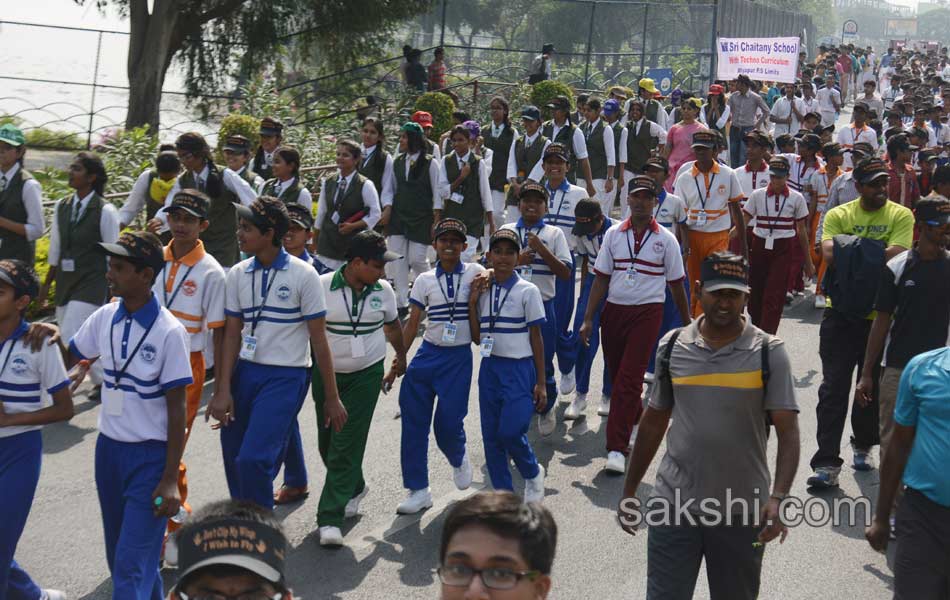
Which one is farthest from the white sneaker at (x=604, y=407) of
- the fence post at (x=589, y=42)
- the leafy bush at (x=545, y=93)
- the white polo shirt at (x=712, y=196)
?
the fence post at (x=589, y=42)

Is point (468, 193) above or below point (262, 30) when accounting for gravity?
below

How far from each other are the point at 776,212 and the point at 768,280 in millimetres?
683

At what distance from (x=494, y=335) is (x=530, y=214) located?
5.66 ft

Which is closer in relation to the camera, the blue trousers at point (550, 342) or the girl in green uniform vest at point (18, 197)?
the blue trousers at point (550, 342)

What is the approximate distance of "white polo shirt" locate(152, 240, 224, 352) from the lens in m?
7.50

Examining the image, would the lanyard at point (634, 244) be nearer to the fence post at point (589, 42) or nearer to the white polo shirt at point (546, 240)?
the white polo shirt at point (546, 240)

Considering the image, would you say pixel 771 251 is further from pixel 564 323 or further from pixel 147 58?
pixel 147 58

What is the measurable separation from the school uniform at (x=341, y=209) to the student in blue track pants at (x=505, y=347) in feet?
11.6

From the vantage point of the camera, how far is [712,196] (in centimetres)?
1170

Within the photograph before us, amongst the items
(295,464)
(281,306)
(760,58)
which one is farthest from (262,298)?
(760,58)

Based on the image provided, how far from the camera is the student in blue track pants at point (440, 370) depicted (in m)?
7.80

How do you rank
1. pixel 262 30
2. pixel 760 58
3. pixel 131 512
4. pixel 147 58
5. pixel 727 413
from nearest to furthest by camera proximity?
pixel 727 413 < pixel 131 512 < pixel 147 58 < pixel 760 58 < pixel 262 30

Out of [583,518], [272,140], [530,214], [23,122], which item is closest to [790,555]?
[583,518]

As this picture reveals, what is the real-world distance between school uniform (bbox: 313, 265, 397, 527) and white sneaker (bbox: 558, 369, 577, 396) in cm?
318
